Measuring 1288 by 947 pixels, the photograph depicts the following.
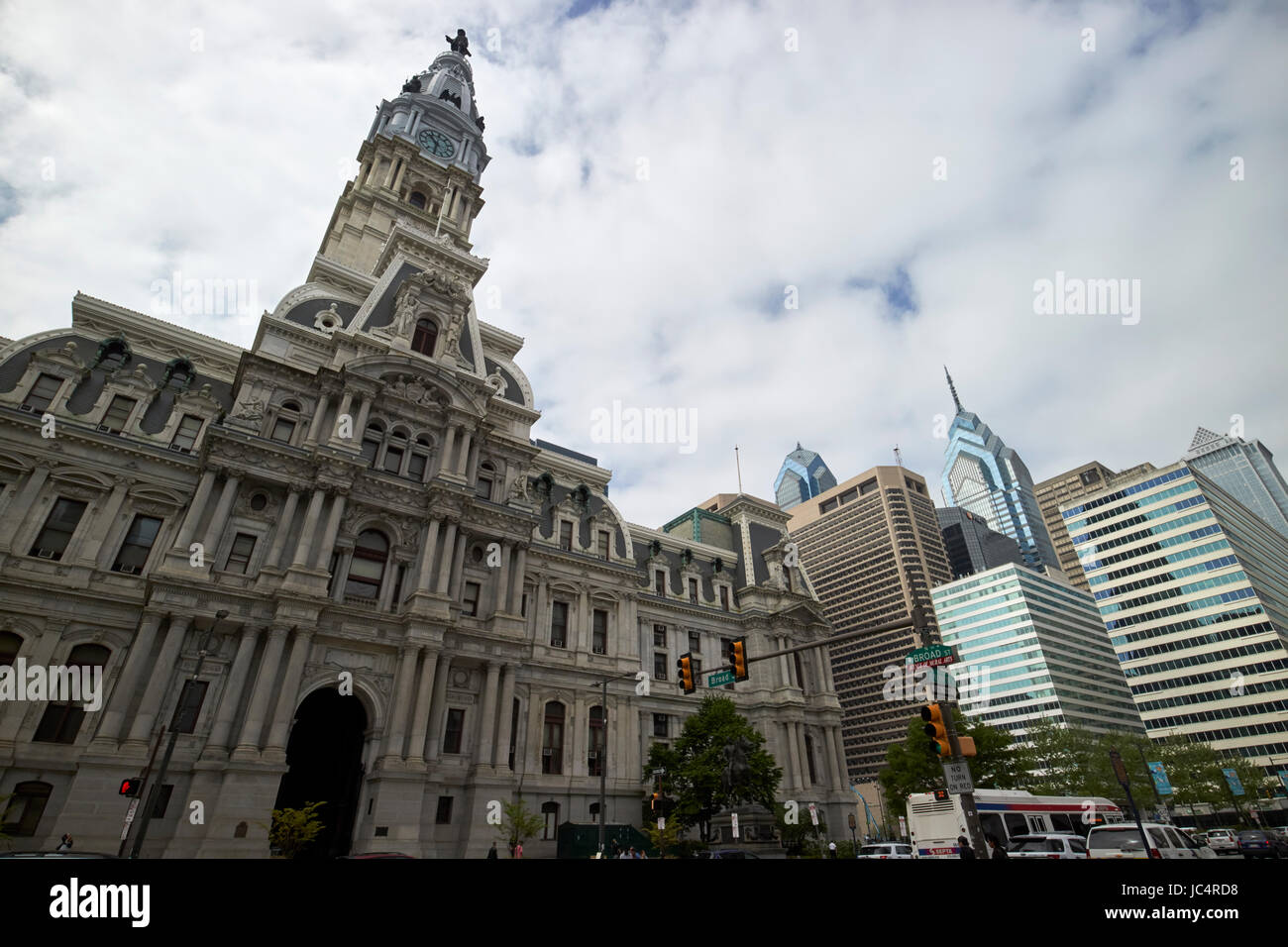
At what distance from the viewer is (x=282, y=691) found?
29.1 meters

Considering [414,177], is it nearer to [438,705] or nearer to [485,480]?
[485,480]

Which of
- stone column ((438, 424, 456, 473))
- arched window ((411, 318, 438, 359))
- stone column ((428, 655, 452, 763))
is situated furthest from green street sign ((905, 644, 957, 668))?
arched window ((411, 318, 438, 359))

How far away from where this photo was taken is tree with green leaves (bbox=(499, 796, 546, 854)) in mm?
30891

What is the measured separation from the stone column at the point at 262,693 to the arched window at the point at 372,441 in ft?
36.9

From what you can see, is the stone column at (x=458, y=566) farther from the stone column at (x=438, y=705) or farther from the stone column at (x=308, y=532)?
the stone column at (x=308, y=532)

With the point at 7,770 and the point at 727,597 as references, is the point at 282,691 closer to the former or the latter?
the point at 7,770

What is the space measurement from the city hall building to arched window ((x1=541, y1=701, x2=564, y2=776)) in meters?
0.14

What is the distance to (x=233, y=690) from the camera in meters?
28.5

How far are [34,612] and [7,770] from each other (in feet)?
21.4

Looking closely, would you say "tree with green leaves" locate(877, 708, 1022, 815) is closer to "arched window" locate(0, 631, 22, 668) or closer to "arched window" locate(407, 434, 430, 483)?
Answer: "arched window" locate(407, 434, 430, 483)
